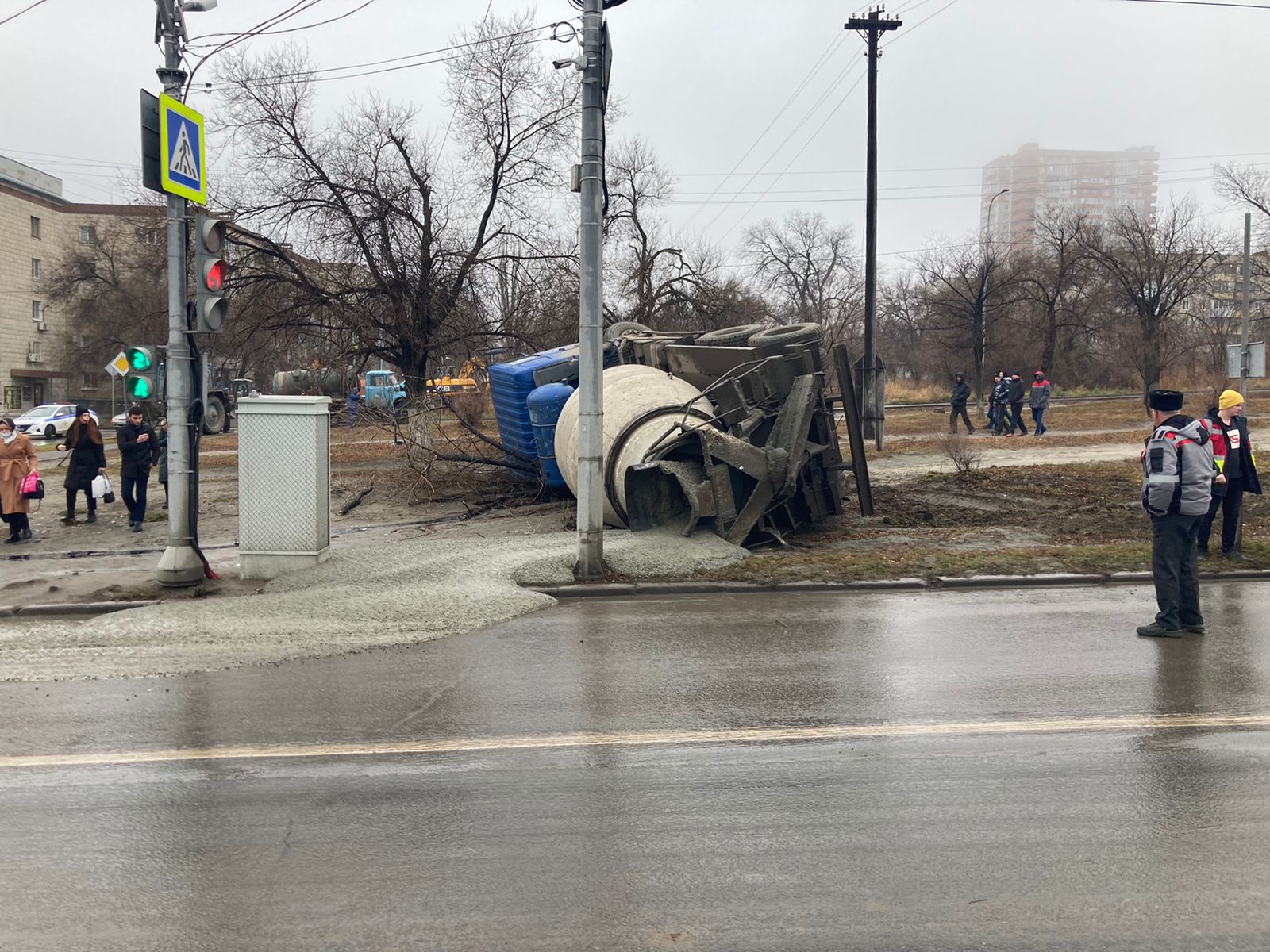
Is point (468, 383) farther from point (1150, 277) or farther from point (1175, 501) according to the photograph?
point (1150, 277)

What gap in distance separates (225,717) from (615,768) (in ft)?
8.07

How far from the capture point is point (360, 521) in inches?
613

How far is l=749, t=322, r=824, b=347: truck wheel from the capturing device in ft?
42.3

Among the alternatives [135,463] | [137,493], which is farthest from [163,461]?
[137,493]

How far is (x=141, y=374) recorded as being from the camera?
9.98 m

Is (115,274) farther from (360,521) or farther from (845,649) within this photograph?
(845,649)

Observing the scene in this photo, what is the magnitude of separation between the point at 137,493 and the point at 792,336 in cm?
991

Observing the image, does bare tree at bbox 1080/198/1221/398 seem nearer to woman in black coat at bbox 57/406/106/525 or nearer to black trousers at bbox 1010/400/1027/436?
black trousers at bbox 1010/400/1027/436

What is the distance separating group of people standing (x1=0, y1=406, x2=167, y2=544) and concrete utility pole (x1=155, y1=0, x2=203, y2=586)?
5618 mm

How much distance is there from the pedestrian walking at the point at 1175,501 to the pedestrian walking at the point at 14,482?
14.1 meters

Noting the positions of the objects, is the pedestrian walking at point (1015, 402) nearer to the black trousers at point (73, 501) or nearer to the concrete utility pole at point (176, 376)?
the black trousers at point (73, 501)

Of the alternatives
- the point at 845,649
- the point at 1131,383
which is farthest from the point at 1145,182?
the point at 845,649

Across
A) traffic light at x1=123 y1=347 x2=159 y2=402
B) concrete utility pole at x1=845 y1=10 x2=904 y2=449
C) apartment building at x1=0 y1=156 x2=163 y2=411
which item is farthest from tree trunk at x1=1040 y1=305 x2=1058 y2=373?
apartment building at x1=0 y1=156 x2=163 y2=411

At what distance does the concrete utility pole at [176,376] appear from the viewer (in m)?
10.0
